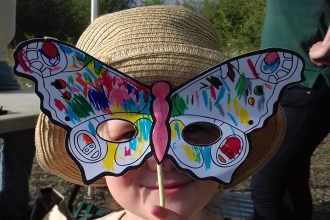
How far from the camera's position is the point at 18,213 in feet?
7.59

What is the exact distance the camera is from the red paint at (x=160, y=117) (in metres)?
0.85

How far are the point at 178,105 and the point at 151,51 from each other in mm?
147

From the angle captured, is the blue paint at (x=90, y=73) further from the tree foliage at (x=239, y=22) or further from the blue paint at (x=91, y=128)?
the tree foliage at (x=239, y=22)

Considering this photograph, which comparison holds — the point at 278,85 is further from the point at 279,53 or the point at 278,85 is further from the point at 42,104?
the point at 42,104

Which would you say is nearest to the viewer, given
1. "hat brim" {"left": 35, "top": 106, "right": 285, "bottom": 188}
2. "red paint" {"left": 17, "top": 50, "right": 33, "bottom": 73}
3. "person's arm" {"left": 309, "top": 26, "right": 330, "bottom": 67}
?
"red paint" {"left": 17, "top": 50, "right": 33, "bottom": 73}

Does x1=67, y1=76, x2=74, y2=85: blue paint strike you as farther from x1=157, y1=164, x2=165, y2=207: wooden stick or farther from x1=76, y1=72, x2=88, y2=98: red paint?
x1=157, y1=164, x2=165, y2=207: wooden stick

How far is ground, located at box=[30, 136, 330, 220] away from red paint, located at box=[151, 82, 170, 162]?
172 centimetres

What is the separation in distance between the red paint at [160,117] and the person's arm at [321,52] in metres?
0.86

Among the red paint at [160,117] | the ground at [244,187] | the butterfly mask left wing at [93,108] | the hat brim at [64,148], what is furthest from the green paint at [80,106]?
the ground at [244,187]

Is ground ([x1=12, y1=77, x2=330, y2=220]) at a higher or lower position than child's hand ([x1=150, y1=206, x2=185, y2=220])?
lower

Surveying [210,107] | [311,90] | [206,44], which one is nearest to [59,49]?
[210,107]

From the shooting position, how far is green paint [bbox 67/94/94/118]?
849 mm

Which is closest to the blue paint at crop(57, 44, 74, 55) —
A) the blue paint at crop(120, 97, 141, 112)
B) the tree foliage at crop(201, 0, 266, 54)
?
the blue paint at crop(120, 97, 141, 112)

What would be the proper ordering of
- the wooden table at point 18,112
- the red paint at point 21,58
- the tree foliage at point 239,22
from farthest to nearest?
the tree foliage at point 239,22
the wooden table at point 18,112
the red paint at point 21,58
